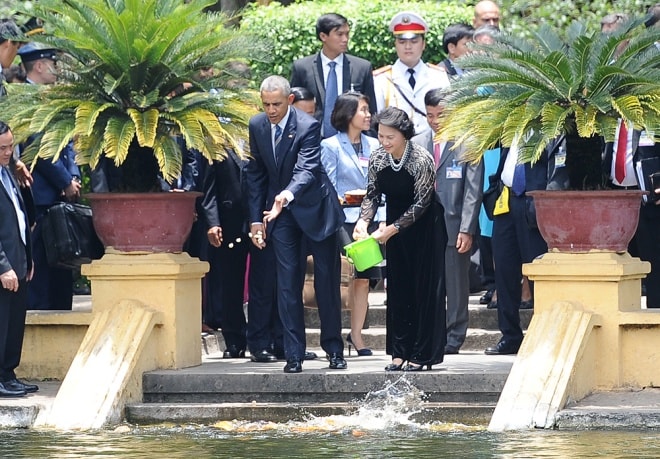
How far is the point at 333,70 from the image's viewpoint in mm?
13820

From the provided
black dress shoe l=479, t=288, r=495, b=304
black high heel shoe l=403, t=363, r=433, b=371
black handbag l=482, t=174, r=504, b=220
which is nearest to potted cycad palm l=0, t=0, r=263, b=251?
black high heel shoe l=403, t=363, r=433, b=371

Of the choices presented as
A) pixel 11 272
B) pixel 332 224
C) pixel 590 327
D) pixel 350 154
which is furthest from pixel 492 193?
pixel 11 272

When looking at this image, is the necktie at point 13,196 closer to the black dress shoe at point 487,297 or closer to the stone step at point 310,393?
the stone step at point 310,393

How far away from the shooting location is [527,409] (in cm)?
1007

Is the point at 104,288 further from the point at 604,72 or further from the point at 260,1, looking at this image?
the point at 260,1

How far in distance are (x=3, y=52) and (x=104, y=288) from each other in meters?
2.27

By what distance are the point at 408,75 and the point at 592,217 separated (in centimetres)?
359

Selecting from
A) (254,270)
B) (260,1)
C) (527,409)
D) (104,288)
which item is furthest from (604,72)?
(260,1)

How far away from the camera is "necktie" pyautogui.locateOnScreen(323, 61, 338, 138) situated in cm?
1344

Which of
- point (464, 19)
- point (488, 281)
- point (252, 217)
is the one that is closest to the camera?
point (252, 217)

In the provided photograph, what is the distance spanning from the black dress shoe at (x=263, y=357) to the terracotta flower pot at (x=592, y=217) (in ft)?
7.90

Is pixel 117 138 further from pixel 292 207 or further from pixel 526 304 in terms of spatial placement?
pixel 526 304

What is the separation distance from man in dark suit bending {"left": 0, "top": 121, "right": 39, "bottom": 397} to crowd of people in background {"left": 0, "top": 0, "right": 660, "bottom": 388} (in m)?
0.01

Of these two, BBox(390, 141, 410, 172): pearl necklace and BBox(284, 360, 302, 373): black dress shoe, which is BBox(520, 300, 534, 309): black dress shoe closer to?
BBox(390, 141, 410, 172): pearl necklace
